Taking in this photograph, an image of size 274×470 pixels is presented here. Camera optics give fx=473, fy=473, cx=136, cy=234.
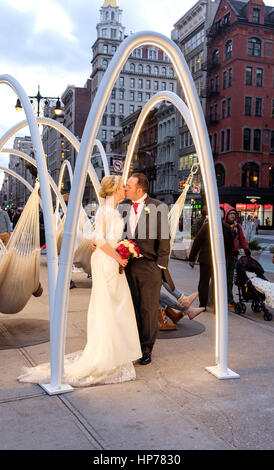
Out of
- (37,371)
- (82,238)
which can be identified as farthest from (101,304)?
(82,238)

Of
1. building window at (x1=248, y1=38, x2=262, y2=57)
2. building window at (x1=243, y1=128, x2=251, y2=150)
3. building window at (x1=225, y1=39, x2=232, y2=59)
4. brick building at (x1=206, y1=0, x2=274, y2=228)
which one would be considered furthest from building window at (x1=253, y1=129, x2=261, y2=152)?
building window at (x1=225, y1=39, x2=232, y2=59)

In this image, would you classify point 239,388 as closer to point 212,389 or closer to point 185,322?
point 212,389

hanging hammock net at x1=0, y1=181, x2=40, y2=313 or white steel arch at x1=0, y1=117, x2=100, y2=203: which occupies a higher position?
white steel arch at x1=0, y1=117, x2=100, y2=203

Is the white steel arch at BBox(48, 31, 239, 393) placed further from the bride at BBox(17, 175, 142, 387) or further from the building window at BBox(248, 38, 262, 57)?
the building window at BBox(248, 38, 262, 57)

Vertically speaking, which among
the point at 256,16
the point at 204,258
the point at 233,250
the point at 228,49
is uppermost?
the point at 256,16

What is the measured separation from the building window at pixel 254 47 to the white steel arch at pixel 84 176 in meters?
46.2

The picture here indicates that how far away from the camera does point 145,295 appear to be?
5.21 metres

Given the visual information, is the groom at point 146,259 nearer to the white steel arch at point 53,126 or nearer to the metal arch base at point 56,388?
the metal arch base at point 56,388

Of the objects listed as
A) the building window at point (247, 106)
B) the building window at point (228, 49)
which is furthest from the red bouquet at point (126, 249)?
the building window at point (228, 49)

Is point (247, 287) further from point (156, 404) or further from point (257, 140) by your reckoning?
point (257, 140)

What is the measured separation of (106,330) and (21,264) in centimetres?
201

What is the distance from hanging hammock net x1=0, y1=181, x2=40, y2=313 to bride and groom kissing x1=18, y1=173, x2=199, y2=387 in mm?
1274

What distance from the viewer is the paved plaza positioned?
10.9 feet

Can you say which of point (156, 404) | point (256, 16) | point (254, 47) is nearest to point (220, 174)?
point (254, 47)
